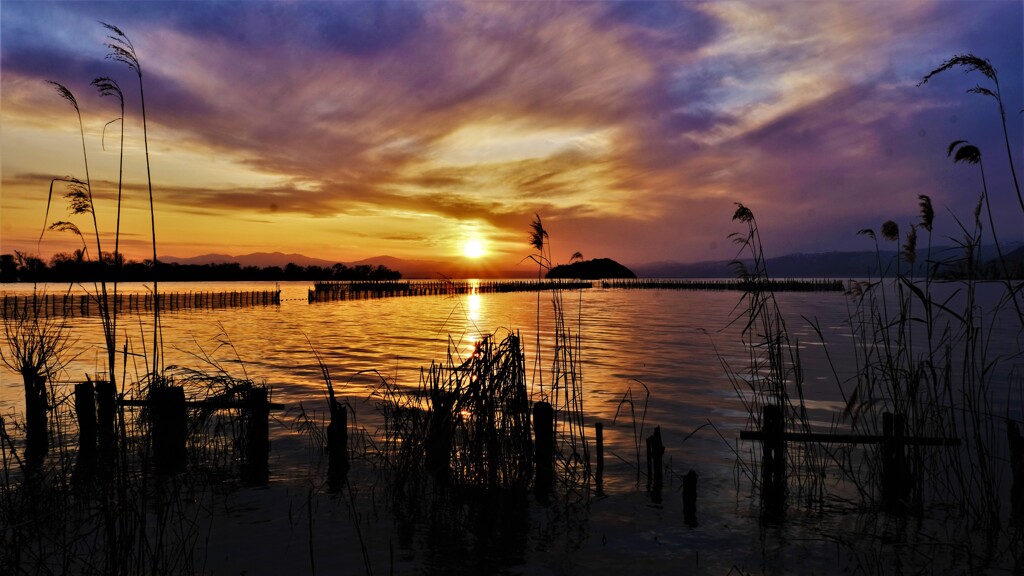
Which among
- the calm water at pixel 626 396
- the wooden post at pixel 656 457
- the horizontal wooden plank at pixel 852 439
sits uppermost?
the horizontal wooden plank at pixel 852 439

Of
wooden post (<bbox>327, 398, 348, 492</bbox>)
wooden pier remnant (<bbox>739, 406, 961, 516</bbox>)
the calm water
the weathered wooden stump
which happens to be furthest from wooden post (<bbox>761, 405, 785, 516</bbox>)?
the weathered wooden stump

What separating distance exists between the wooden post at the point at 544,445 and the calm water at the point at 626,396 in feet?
1.82

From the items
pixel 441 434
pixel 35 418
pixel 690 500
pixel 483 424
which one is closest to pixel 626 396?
pixel 690 500

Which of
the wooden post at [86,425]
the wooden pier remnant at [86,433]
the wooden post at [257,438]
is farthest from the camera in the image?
the wooden post at [257,438]

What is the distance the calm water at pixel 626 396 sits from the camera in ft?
22.5

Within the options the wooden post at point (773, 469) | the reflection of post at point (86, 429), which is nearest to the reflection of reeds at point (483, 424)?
the wooden post at point (773, 469)

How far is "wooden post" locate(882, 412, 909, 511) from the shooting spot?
7430 mm

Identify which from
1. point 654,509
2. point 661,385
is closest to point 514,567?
point 654,509

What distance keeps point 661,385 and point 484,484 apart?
1217cm

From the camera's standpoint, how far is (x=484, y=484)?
729 cm

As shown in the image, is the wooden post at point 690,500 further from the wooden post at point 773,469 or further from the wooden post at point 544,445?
the wooden post at point 544,445

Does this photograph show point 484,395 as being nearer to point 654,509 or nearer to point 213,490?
point 654,509

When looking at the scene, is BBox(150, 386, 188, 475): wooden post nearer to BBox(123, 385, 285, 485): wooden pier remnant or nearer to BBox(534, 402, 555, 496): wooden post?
BBox(123, 385, 285, 485): wooden pier remnant

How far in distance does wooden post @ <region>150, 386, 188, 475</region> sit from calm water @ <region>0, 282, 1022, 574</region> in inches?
58.6
